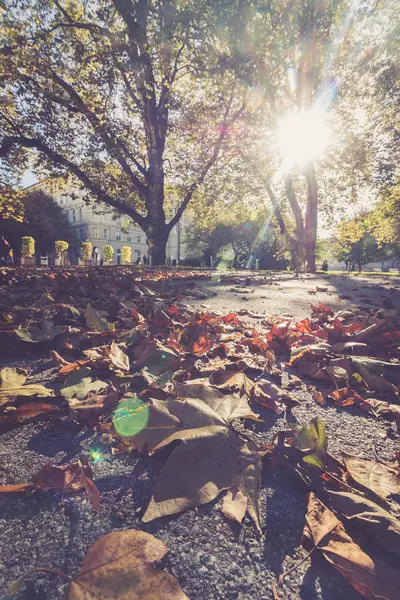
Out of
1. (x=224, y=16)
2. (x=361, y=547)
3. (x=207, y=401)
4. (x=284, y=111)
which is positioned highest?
(x=284, y=111)

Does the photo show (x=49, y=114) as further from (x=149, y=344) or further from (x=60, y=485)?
(x=60, y=485)

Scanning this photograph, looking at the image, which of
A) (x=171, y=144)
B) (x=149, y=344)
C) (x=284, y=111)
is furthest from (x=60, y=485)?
(x=284, y=111)

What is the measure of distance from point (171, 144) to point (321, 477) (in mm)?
20547

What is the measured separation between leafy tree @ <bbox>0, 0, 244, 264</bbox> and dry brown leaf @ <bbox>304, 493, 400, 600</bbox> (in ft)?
33.0

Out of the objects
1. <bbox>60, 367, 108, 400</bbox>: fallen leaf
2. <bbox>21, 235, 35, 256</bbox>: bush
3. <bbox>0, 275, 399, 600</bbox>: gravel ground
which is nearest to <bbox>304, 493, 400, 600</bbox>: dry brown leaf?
<bbox>0, 275, 399, 600</bbox>: gravel ground

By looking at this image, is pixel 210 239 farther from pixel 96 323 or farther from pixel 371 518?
pixel 371 518

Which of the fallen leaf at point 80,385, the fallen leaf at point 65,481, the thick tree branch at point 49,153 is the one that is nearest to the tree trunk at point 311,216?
the thick tree branch at point 49,153

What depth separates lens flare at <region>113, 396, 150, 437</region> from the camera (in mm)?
1014

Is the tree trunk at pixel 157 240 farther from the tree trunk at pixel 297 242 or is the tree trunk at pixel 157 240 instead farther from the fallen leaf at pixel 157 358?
the fallen leaf at pixel 157 358

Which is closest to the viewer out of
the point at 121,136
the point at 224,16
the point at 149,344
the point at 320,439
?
the point at 320,439

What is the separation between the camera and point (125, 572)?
0.60 meters

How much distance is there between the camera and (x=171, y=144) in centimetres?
1886

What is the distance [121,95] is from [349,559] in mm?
19069

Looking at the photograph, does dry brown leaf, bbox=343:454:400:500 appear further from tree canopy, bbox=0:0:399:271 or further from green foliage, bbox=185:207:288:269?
green foliage, bbox=185:207:288:269
